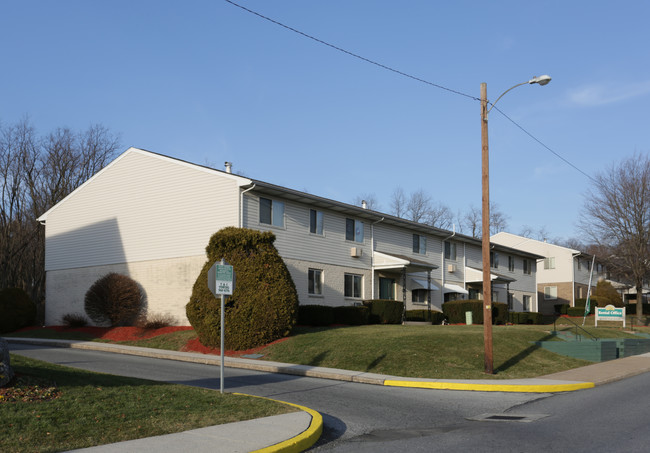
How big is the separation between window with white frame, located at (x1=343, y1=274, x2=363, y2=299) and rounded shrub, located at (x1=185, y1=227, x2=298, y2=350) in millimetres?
8929

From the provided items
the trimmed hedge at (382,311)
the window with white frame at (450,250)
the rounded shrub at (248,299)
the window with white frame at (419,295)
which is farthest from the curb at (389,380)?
the window with white frame at (450,250)

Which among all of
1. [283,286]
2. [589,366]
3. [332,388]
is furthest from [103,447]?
[589,366]

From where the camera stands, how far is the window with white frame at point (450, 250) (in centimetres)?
3879

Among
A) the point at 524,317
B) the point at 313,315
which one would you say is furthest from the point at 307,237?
the point at 524,317

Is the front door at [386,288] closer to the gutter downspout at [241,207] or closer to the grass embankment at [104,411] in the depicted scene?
the gutter downspout at [241,207]

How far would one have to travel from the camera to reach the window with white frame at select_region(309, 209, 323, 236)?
28.9 metres

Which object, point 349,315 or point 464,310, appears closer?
point 349,315

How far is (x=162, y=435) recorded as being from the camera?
794 cm

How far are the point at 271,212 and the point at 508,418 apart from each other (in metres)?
17.7

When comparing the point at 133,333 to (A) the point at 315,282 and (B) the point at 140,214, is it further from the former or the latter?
(A) the point at 315,282

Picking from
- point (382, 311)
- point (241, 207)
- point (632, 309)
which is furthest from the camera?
point (632, 309)

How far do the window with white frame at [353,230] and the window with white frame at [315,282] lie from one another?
2877 mm

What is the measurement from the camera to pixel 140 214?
2972cm

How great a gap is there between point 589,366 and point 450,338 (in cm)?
463
